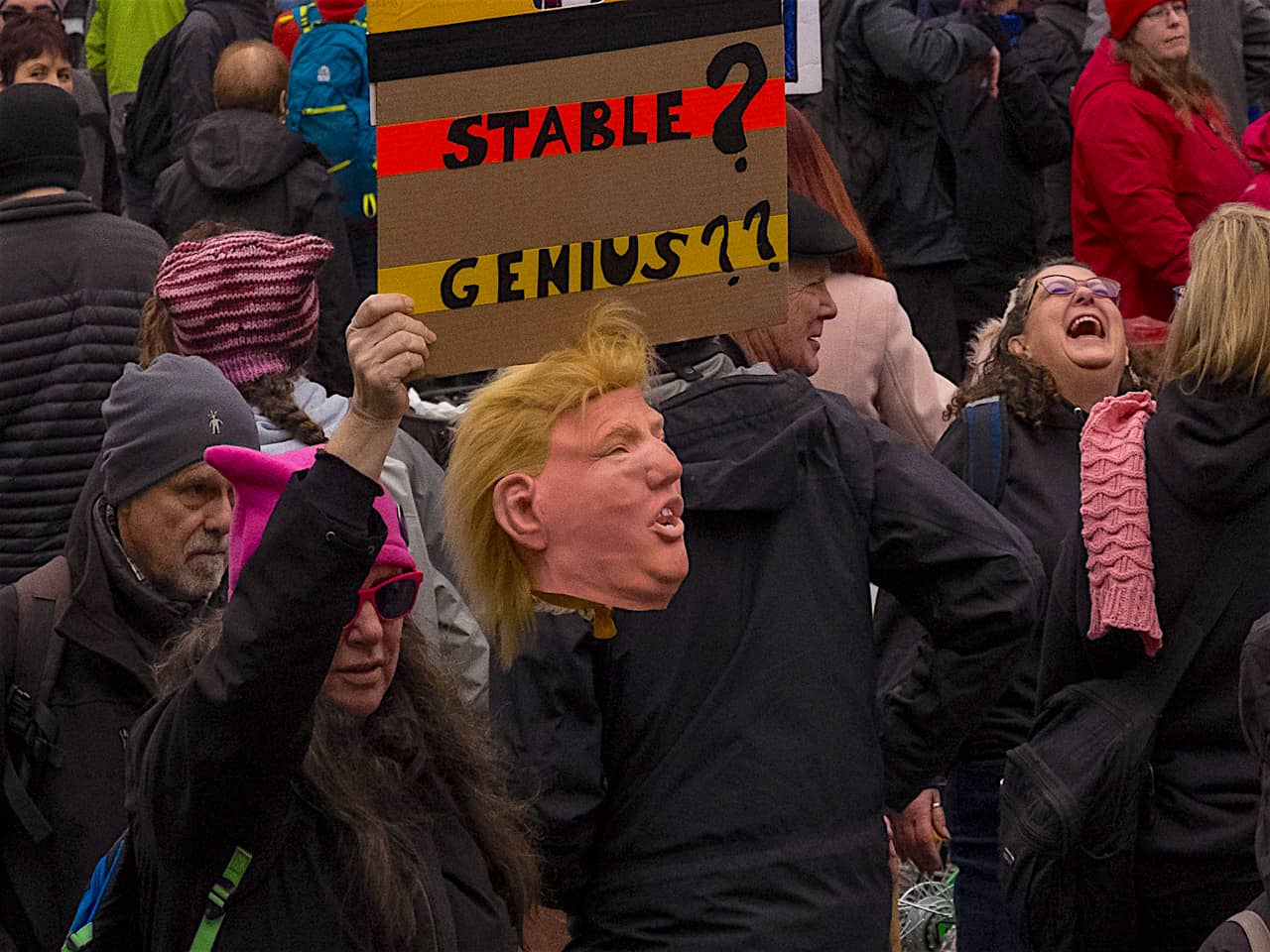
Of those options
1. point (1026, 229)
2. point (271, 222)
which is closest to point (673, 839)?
point (271, 222)

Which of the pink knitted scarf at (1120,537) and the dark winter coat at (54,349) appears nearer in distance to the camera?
the pink knitted scarf at (1120,537)

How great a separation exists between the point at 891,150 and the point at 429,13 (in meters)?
5.77

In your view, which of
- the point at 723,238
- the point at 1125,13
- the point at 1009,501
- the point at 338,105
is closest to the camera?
the point at 723,238

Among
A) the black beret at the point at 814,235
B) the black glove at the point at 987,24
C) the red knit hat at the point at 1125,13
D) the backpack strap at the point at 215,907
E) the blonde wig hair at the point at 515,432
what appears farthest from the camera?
the black glove at the point at 987,24

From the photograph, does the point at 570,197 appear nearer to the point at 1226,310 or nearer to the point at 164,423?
the point at 164,423

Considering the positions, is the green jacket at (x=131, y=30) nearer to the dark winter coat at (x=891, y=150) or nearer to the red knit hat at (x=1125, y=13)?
the dark winter coat at (x=891, y=150)

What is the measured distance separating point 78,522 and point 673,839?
127cm

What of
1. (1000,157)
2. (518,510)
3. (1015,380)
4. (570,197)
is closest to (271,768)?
(518,510)

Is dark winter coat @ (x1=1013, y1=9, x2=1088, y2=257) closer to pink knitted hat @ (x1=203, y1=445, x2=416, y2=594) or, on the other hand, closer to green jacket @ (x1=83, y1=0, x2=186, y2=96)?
green jacket @ (x1=83, y1=0, x2=186, y2=96)

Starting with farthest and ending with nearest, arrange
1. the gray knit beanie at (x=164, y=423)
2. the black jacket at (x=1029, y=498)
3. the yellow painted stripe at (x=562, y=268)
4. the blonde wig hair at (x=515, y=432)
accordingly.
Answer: the black jacket at (x=1029, y=498) → the gray knit beanie at (x=164, y=423) → the blonde wig hair at (x=515, y=432) → the yellow painted stripe at (x=562, y=268)

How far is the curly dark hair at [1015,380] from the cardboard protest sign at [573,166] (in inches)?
80.1

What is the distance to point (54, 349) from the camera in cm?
533

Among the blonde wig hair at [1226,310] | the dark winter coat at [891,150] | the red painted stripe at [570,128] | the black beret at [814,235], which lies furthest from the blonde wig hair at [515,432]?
the dark winter coat at [891,150]

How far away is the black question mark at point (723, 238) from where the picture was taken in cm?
299
